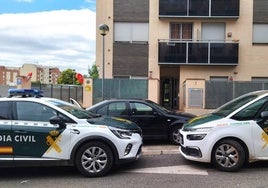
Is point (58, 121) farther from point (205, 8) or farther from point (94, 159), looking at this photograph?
point (205, 8)

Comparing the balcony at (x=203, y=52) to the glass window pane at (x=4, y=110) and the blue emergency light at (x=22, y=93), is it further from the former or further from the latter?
the glass window pane at (x=4, y=110)

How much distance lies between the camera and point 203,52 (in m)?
23.4

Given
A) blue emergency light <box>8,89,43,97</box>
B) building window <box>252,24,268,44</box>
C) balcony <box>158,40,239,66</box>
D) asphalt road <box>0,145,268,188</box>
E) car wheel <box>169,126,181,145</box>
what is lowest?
asphalt road <box>0,145,268,188</box>

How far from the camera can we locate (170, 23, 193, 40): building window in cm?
2433

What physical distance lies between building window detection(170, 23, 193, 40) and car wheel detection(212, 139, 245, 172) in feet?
56.3

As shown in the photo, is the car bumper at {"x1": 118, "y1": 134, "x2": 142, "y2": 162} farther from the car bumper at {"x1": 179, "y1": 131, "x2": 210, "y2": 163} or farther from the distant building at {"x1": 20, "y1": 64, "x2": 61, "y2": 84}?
the distant building at {"x1": 20, "y1": 64, "x2": 61, "y2": 84}

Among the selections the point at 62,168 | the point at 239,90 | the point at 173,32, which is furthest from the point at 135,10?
the point at 62,168

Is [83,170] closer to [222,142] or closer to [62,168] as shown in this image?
[62,168]

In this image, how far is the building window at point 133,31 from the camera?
24.5 metres

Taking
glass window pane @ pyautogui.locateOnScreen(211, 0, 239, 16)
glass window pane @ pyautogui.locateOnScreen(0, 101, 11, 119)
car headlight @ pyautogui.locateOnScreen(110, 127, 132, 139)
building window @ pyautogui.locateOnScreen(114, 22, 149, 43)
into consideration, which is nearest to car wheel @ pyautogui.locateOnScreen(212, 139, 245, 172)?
car headlight @ pyautogui.locateOnScreen(110, 127, 132, 139)

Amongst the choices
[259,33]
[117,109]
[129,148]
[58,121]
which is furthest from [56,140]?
[259,33]

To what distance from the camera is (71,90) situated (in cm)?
2708

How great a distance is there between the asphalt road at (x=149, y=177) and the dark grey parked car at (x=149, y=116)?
8.39 feet

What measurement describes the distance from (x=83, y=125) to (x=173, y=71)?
18457mm
